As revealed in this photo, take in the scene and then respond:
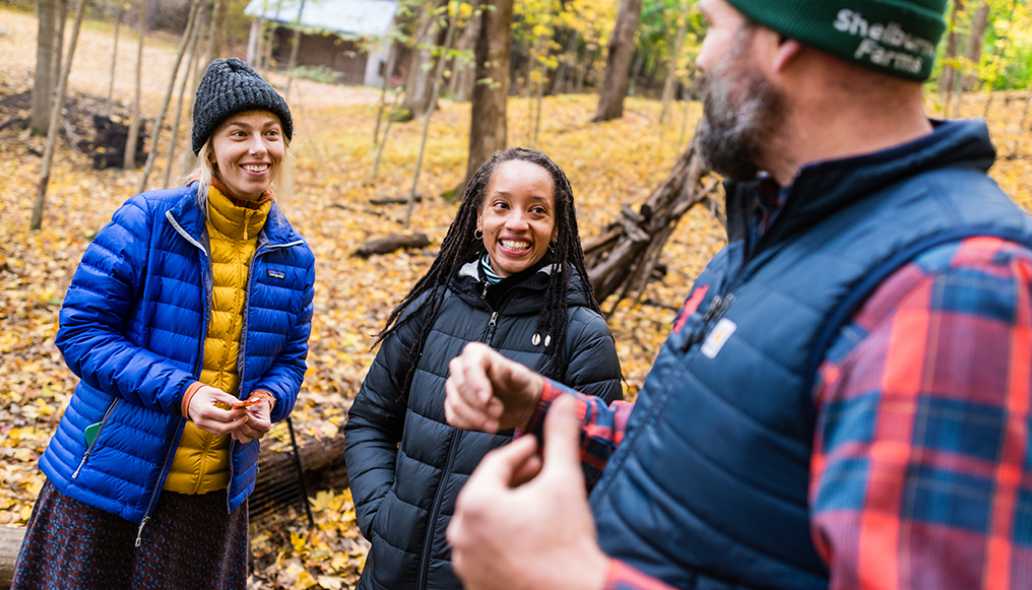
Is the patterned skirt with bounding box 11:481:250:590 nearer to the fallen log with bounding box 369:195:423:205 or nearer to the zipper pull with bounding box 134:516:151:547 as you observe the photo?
the zipper pull with bounding box 134:516:151:547

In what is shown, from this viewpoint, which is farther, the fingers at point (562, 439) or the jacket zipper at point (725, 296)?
the jacket zipper at point (725, 296)

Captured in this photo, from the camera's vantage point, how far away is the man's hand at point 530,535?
2.96 feet

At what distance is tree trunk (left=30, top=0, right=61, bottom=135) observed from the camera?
1439 centimetres

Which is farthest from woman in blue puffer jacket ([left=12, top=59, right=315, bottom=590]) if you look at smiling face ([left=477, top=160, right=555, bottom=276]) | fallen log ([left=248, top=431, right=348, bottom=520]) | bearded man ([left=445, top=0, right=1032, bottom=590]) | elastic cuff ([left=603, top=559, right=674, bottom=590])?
elastic cuff ([left=603, top=559, right=674, bottom=590])

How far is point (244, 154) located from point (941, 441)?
106 inches

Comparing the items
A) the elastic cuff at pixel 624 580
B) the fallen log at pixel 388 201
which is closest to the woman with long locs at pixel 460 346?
the elastic cuff at pixel 624 580

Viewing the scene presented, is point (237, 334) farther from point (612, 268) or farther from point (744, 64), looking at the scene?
point (612, 268)

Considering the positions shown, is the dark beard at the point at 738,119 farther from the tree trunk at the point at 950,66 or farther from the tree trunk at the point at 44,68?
the tree trunk at the point at 44,68

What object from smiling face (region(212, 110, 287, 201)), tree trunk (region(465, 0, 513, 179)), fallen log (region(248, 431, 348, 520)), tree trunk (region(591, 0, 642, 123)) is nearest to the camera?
smiling face (region(212, 110, 287, 201))

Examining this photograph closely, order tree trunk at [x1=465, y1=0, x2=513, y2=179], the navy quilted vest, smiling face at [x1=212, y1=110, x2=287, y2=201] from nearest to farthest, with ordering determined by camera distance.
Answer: the navy quilted vest < smiling face at [x1=212, y1=110, x2=287, y2=201] < tree trunk at [x1=465, y1=0, x2=513, y2=179]

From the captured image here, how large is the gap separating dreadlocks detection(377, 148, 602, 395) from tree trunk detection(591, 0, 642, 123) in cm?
1770

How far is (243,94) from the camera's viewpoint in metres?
2.82

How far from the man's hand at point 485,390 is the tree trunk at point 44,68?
16.9 meters

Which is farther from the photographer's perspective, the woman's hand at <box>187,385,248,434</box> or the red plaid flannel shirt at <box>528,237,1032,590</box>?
the woman's hand at <box>187,385,248,434</box>
